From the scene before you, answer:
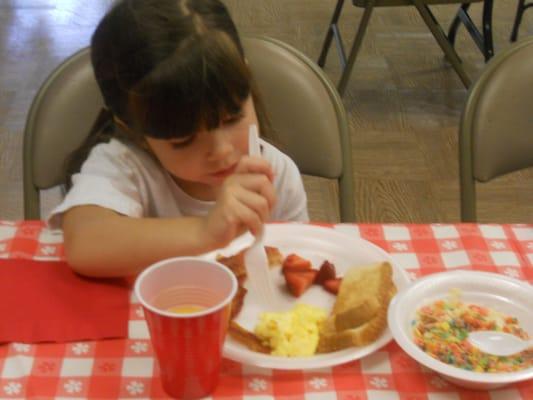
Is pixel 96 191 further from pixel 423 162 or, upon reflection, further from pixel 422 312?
pixel 423 162

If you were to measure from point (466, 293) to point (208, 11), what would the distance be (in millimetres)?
472

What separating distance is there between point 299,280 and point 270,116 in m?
0.47

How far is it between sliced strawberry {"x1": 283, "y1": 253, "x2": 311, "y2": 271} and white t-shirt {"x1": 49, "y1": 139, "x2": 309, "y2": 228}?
226mm

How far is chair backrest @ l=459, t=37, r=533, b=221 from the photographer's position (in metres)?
1.30

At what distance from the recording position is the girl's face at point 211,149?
3.18ft

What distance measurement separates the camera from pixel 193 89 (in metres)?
0.92

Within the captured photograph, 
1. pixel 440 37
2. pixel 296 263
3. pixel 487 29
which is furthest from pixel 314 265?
pixel 487 29

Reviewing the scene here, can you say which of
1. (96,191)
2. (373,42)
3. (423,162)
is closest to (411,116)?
(423,162)

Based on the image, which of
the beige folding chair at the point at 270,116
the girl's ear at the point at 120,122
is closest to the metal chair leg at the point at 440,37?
the beige folding chair at the point at 270,116

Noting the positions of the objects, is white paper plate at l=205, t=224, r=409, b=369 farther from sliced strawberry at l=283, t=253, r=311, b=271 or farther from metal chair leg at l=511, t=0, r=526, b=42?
metal chair leg at l=511, t=0, r=526, b=42

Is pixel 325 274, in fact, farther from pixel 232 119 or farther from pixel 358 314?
pixel 232 119

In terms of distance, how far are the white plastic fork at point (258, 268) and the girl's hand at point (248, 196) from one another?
Answer: 0.06 ft

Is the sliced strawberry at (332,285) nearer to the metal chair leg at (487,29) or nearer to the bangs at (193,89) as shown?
the bangs at (193,89)

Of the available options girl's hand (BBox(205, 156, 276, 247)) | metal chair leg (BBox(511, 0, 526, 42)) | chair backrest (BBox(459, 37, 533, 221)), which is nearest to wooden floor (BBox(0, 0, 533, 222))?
metal chair leg (BBox(511, 0, 526, 42))
